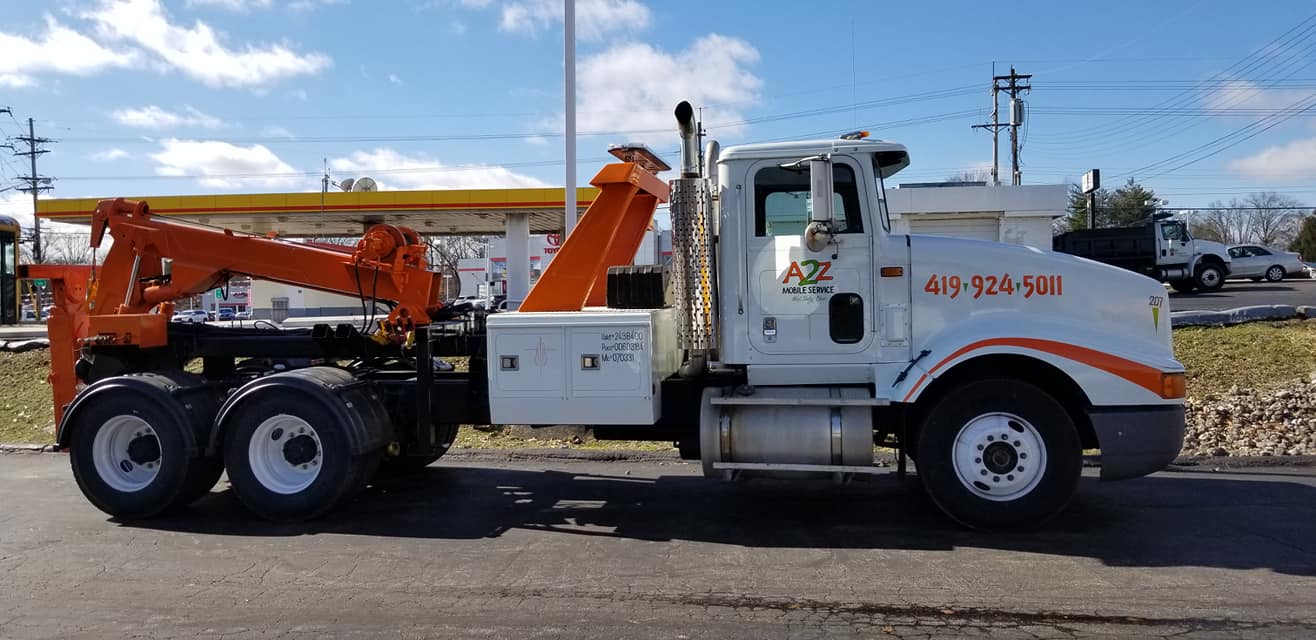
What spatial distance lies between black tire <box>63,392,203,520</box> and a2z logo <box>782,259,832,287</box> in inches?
195

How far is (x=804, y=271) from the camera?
21.1 feet

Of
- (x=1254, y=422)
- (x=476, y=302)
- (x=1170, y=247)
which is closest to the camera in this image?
(x=476, y=302)

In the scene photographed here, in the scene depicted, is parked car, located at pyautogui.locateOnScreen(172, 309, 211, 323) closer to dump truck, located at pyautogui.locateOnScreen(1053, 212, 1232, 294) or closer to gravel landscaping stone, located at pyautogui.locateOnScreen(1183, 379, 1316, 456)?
gravel landscaping stone, located at pyautogui.locateOnScreen(1183, 379, 1316, 456)

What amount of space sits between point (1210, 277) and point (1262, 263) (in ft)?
24.2

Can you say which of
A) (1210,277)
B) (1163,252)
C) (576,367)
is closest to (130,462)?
(576,367)

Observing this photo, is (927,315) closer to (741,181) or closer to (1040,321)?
(1040,321)

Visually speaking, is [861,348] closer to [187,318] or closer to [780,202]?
[780,202]

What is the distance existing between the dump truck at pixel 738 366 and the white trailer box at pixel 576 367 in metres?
0.02

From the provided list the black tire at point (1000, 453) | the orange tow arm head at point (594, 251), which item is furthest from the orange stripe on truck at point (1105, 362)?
the orange tow arm head at point (594, 251)

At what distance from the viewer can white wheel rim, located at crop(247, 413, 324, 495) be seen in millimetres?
6883

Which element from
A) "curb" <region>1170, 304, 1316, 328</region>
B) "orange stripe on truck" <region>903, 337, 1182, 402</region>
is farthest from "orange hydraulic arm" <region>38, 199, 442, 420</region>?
"curb" <region>1170, 304, 1316, 328</region>

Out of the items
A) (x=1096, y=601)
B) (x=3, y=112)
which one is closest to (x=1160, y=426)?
(x=1096, y=601)

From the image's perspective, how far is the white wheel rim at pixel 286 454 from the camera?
6.88 m

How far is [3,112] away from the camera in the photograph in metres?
59.8
